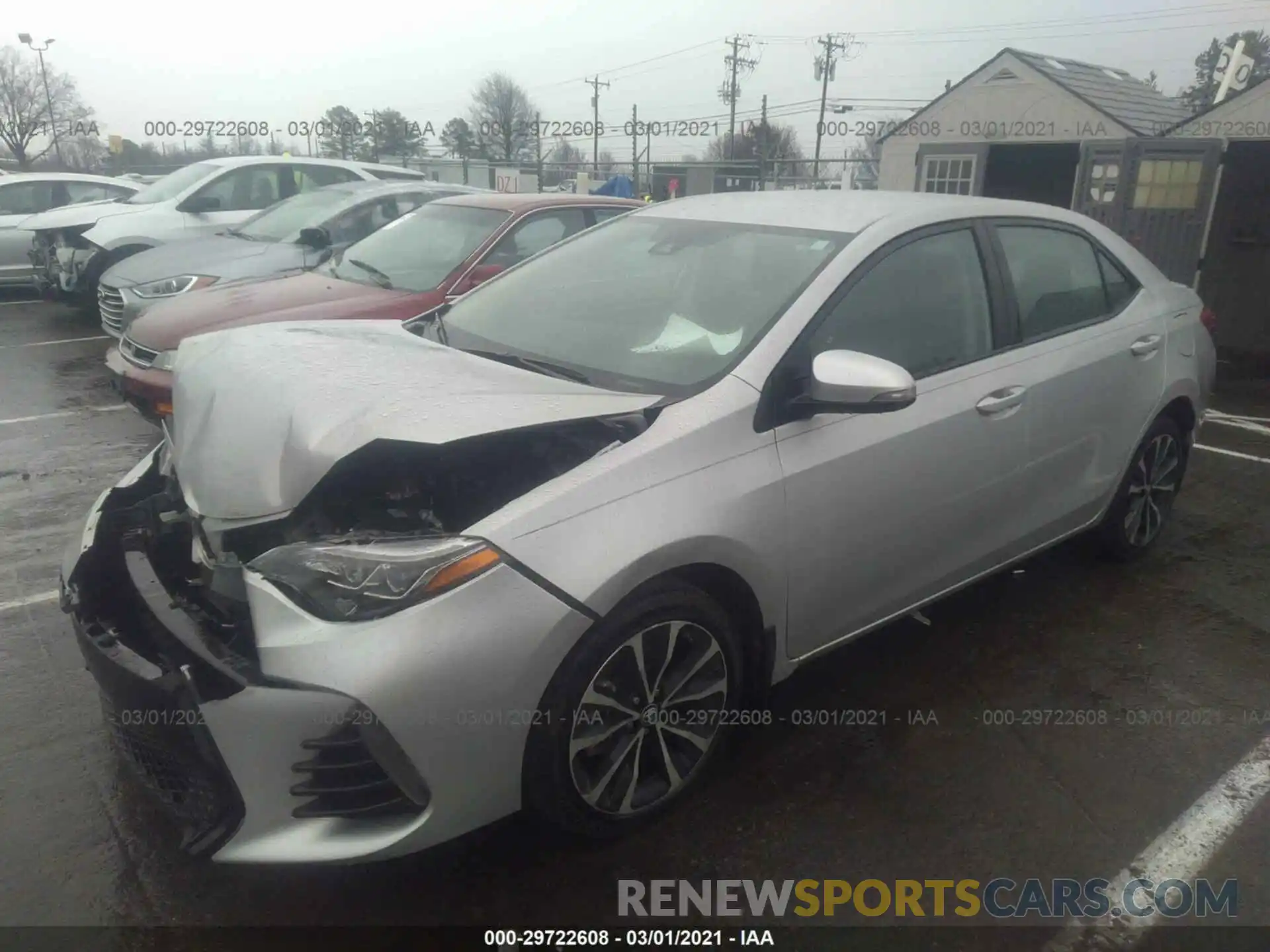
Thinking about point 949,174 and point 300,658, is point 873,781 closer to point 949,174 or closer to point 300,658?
point 300,658

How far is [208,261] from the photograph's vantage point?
6.69m

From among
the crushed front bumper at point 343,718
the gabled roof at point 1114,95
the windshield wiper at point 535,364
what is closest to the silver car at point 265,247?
the windshield wiper at point 535,364

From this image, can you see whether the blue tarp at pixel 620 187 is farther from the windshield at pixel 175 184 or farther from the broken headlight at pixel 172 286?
the broken headlight at pixel 172 286

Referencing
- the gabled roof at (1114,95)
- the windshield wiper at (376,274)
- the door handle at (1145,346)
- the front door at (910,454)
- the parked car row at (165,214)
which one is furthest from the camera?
the gabled roof at (1114,95)

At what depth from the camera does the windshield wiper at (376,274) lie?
5.50 metres

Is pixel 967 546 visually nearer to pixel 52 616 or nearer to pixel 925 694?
pixel 925 694

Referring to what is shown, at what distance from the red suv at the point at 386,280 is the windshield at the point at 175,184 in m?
4.50

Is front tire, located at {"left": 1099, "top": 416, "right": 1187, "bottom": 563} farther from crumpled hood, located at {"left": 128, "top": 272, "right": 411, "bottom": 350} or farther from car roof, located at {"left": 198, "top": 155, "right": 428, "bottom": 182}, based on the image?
car roof, located at {"left": 198, "top": 155, "right": 428, "bottom": 182}

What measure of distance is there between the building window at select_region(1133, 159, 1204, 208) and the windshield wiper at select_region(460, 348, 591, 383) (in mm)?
9997

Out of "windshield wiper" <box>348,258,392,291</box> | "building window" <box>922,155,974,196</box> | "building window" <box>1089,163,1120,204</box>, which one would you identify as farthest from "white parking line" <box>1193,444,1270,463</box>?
"building window" <box>922,155,974,196</box>

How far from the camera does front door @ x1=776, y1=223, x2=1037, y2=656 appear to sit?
8.48 ft

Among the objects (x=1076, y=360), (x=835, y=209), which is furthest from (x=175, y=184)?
(x=1076, y=360)

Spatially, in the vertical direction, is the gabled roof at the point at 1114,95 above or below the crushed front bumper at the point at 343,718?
above

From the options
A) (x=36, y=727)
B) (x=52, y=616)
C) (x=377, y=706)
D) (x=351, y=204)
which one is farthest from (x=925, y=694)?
(x=351, y=204)
